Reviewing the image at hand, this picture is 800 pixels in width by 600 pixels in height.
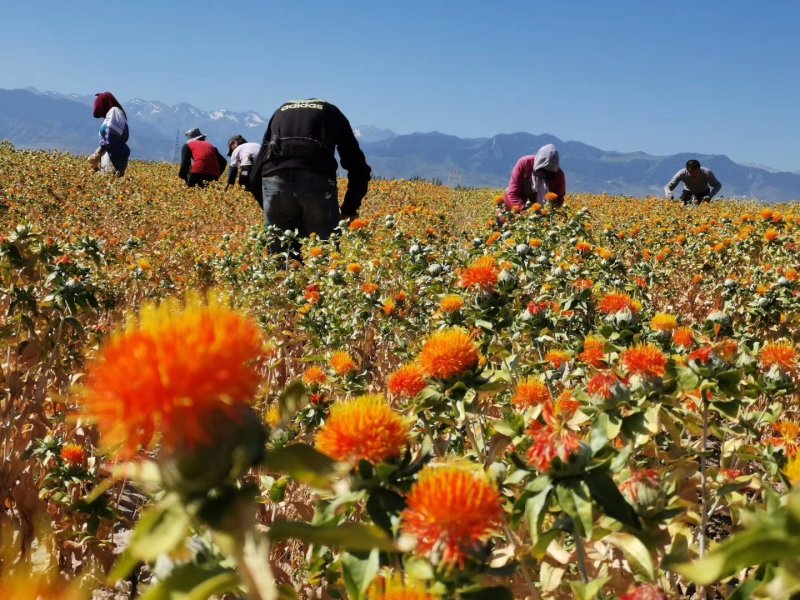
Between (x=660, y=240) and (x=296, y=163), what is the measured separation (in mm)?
4023

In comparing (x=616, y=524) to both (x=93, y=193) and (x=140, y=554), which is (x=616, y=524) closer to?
(x=140, y=554)

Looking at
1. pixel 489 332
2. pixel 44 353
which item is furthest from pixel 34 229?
pixel 489 332

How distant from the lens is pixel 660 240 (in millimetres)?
7035

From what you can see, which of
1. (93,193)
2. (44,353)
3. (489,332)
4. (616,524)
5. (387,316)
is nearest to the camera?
(616,524)

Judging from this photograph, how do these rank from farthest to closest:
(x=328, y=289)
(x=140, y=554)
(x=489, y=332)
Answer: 1. (x=328, y=289)
2. (x=489, y=332)
3. (x=140, y=554)

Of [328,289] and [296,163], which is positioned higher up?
[296,163]

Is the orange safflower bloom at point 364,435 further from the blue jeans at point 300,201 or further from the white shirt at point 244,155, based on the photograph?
the white shirt at point 244,155

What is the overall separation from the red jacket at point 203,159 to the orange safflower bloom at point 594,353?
1493cm

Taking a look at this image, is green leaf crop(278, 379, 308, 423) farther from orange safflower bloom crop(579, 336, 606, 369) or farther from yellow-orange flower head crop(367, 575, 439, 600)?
orange safflower bloom crop(579, 336, 606, 369)

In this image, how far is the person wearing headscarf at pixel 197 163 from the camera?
15.6 metres

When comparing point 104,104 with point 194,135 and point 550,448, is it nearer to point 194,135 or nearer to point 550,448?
point 194,135

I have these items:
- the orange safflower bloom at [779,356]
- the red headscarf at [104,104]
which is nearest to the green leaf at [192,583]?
the orange safflower bloom at [779,356]

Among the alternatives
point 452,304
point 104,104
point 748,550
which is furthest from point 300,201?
point 104,104

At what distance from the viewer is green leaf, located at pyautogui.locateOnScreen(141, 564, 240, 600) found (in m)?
0.61
